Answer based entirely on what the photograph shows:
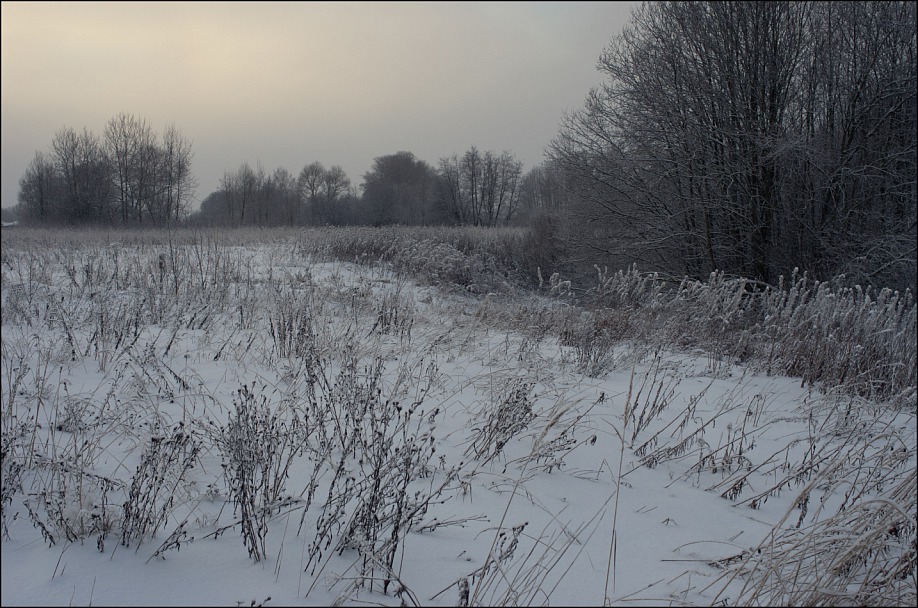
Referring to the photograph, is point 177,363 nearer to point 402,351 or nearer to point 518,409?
point 402,351

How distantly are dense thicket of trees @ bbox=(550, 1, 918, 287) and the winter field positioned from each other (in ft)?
15.2

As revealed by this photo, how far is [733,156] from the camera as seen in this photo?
34.1 feet

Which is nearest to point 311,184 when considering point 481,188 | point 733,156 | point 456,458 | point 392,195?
point 392,195

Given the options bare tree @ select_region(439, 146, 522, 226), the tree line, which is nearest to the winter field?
the tree line

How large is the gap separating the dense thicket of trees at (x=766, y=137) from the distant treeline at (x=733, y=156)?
3 centimetres

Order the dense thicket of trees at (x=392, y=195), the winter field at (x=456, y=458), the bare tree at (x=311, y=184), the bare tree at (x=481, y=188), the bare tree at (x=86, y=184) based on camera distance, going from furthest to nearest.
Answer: the bare tree at (x=481, y=188) < the bare tree at (x=311, y=184) < the dense thicket of trees at (x=392, y=195) < the bare tree at (x=86, y=184) < the winter field at (x=456, y=458)

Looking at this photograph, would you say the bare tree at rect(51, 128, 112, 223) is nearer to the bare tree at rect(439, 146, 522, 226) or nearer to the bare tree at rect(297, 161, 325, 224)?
the bare tree at rect(297, 161, 325, 224)

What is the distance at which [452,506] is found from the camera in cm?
247

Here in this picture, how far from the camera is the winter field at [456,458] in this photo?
187cm

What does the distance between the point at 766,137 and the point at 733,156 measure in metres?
1.00

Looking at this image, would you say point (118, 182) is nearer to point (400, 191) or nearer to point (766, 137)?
point (766, 137)

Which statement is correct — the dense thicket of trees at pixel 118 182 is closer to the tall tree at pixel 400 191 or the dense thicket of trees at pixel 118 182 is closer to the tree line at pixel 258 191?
the tree line at pixel 258 191

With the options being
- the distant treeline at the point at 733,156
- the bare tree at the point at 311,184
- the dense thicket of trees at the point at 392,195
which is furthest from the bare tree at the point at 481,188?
the distant treeline at the point at 733,156

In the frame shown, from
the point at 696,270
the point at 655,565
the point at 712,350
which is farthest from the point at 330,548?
the point at 696,270
